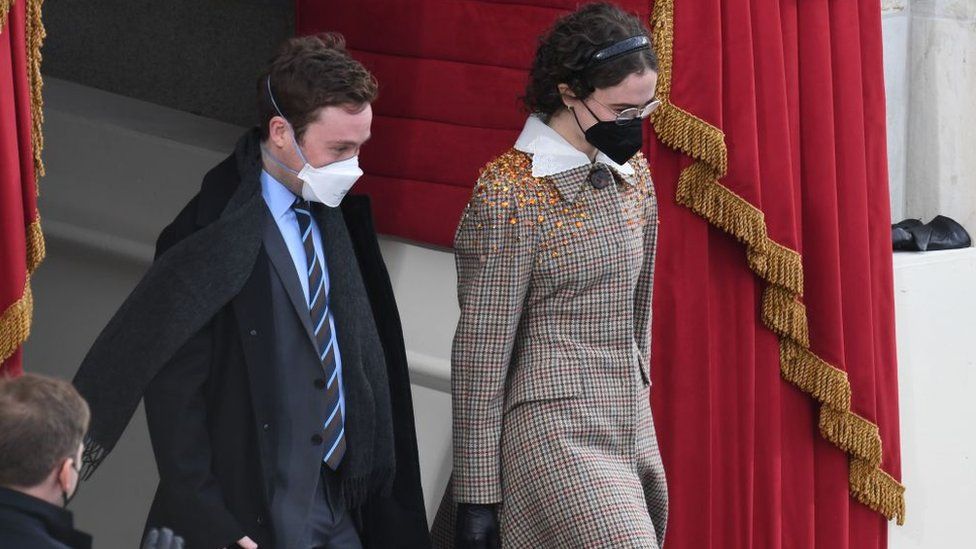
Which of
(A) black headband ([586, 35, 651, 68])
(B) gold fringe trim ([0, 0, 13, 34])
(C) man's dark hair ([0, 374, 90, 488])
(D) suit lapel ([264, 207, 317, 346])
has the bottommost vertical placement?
(C) man's dark hair ([0, 374, 90, 488])

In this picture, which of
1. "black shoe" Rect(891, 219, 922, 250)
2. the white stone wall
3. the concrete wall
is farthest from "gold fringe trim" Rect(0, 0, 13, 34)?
the white stone wall

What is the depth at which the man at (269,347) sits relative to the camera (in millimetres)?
2266

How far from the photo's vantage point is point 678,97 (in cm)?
324

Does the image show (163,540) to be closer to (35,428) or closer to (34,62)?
(35,428)

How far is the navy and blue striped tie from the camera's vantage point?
7.88 ft

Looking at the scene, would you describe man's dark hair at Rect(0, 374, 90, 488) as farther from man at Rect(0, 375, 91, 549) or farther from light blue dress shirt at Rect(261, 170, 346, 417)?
light blue dress shirt at Rect(261, 170, 346, 417)

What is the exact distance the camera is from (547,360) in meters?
2.61

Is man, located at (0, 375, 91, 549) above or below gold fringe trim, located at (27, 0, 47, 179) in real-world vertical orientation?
below

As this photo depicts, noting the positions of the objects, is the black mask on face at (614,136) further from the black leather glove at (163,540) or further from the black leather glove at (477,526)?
the black leather glove at (163,540)

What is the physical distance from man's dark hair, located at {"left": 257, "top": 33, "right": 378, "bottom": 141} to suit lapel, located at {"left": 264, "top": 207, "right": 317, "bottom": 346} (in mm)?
152

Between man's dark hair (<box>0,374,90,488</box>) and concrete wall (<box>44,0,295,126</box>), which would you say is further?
concrete wall (<box>44,0,295,126</box>)

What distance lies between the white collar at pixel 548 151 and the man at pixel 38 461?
1030 millimetres

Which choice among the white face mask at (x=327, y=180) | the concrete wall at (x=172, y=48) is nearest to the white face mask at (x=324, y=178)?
the white face mask at (x=327, y=180)

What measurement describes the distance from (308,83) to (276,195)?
0.58ft
